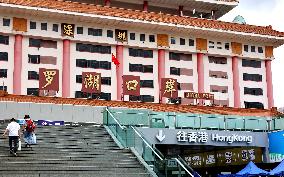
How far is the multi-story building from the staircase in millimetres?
Result: 25326

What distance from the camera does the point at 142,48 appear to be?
54250 millimetres

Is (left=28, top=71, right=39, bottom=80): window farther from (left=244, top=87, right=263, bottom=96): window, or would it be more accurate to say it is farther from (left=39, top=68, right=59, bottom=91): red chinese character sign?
Answer: (left=244, top=87, right=263, bottom=96): window

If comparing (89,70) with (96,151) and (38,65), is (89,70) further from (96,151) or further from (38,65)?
(96,151)

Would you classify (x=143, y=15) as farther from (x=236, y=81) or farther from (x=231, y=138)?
(x=231, y=138)

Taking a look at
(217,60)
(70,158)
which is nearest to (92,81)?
(217,60)

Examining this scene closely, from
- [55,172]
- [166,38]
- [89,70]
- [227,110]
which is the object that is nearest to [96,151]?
[55,172]

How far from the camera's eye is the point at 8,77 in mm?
48875

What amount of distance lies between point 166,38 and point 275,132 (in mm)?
24676

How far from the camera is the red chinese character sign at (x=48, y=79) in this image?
43406 millimetres

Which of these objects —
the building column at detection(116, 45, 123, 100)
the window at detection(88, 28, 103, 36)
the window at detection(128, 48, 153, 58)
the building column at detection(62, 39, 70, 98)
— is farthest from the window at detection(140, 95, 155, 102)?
the building column at detection(62, 39, 70, 98)

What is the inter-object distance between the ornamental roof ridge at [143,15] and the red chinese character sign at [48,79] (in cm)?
764

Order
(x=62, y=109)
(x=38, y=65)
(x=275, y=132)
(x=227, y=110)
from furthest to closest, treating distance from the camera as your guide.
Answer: (x=38, y=65) → (x=227, y=110) → (x=62, y=109) → (x=275, y=132)

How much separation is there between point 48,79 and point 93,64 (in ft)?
28.9

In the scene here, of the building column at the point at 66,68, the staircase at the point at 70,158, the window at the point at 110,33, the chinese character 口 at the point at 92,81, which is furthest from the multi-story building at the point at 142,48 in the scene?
the staircase at the point at 70,158
